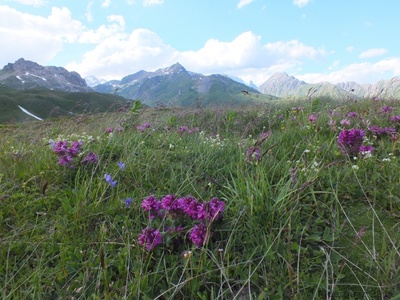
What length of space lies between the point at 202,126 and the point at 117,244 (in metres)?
5.13

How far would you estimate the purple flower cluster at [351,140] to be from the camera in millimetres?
3428

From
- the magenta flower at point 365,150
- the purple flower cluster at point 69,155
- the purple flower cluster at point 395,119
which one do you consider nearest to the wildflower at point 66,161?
the purple flower cluster at point 69,155

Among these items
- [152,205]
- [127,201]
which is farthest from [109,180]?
[152,205]

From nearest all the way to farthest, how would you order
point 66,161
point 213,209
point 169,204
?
1. point 213,209
2. point 169,204
3. point 66,161

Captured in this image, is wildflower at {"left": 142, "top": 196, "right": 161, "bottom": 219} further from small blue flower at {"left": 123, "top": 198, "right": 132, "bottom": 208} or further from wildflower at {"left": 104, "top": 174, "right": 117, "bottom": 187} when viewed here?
wildflower at {"left": 104, "top": 174, "right": 117, "bottom": 187}

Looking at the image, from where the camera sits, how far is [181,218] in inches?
95.7

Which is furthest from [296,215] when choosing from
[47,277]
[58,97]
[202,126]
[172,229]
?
[58,97]

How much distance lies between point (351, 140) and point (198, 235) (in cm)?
247

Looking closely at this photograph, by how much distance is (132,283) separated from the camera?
6.20 feet

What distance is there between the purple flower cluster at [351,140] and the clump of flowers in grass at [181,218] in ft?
6.65

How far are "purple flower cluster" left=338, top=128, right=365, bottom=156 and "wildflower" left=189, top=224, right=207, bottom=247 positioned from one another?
88.3 inches

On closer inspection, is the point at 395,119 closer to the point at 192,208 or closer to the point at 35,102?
the point at 192,208

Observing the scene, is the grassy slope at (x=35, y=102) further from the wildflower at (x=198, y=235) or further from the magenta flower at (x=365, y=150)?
the wildflower at (x=198, y=235)

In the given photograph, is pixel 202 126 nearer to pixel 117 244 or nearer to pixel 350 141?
pixel 350 141
